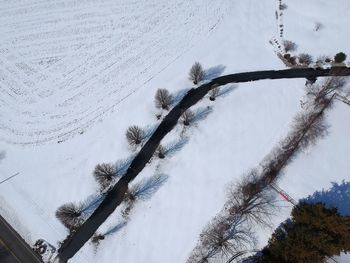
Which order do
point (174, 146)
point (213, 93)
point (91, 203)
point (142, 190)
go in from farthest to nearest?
point (213, 93)
point (174, 146)
point (142, 190)
point (91, 203)

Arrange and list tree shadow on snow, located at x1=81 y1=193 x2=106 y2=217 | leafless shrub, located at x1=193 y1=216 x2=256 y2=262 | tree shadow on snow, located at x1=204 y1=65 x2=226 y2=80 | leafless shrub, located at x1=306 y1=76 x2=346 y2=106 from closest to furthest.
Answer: leafless shrub, located at x1=193 y1=216 x2=256 y2=262
tree shadow on snow, located at x1=81 y1=193 x2=106 y2=217
leafless shrub, located at x1=306 y1=76 x2=346 y2=106
tree shadow on snow, located at x1=204 y1=65 x2=226 y2=80

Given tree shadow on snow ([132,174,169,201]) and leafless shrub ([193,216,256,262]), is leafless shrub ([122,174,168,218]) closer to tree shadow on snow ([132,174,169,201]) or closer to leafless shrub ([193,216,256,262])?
tree shadow on snow ([132,174,169,201])

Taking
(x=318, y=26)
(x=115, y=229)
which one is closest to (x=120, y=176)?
(x=115, y=229)

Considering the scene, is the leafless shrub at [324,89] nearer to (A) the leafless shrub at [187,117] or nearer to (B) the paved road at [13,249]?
(A) the leafless shrub at [187,117]

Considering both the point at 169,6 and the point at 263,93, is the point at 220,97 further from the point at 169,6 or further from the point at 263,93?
the point at 169,6

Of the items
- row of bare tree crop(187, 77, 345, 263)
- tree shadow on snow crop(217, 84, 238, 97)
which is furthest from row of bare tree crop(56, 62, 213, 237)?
row of bare tree crop(187, 77, 345, 263)

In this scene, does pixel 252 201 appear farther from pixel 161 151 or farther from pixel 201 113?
pixel 201 113
